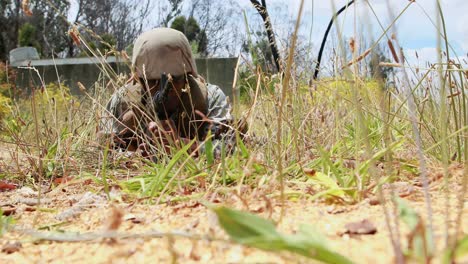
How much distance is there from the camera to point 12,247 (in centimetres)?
72

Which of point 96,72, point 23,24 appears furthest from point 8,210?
point 23,24

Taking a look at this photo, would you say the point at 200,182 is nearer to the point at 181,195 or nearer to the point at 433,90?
the point at 181,195

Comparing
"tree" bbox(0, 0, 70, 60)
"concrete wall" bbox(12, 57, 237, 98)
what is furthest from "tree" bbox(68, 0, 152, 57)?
"concrete wall" bbox(12, 57, 237, 98)

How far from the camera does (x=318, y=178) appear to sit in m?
0.93

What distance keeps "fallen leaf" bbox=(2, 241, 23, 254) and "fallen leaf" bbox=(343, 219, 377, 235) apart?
463 mm

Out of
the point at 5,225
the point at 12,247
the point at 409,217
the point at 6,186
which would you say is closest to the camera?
the point at 409,217

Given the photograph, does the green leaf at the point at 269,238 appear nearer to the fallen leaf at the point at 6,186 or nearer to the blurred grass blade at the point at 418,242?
the blurred grass blade at the point at 418,242

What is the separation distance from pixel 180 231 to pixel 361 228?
8.6 inches

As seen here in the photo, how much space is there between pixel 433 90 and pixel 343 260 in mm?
1179

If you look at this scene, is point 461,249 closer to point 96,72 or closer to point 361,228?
point 361,228

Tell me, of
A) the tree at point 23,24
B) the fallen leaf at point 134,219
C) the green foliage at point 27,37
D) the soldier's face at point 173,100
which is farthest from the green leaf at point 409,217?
the tree at point 23,24

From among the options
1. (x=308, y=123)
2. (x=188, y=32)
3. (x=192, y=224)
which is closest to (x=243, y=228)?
(x=192, y=224)

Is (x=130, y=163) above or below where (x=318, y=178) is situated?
below

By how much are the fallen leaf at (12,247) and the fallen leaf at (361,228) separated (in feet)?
1.52
